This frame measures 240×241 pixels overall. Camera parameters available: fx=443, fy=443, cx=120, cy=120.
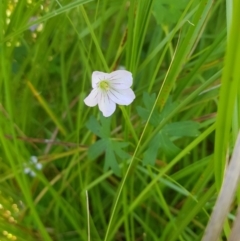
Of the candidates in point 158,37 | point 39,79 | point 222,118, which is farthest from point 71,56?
point 222,118

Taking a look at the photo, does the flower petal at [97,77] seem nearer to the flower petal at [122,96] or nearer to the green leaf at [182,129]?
the flower petal at [122,96]

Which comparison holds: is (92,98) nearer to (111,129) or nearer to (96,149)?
(96,149)

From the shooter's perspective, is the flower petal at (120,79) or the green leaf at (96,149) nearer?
the flower petal at (120,79)

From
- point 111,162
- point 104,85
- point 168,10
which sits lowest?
point 111,162

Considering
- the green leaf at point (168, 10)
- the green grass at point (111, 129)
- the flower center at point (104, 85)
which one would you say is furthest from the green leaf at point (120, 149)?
the green leaf at point (168, 10)

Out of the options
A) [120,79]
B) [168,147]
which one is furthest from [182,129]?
[120,79]

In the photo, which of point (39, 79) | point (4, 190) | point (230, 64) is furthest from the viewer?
point (39, 79)

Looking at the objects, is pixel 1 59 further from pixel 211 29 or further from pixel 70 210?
pixel 211 29
